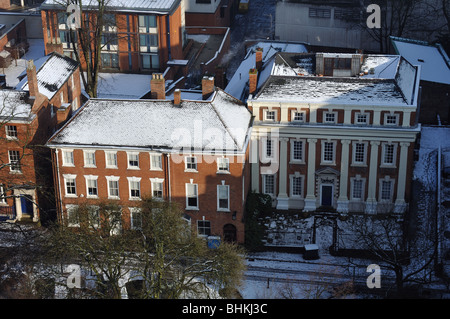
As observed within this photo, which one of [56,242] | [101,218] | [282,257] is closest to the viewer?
[56,242]

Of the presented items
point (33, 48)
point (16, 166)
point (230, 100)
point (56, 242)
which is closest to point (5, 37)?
point (33, 48)

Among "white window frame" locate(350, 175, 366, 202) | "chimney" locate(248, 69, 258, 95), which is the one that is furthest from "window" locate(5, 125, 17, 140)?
"white window frame" locate(350, 175, 366, 202)

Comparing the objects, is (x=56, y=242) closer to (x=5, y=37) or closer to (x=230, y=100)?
(x=230, y=100)

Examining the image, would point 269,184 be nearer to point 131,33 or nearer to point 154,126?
point 154,126

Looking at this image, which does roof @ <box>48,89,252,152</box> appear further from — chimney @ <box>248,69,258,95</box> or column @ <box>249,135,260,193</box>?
chimney @ <box>248,69,258,95</box>

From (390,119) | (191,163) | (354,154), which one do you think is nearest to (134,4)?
(191,163)

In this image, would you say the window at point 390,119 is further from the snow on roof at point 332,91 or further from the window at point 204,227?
the window at point 204,227

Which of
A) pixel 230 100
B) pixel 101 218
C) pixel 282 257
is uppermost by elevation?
pixel 230 100
